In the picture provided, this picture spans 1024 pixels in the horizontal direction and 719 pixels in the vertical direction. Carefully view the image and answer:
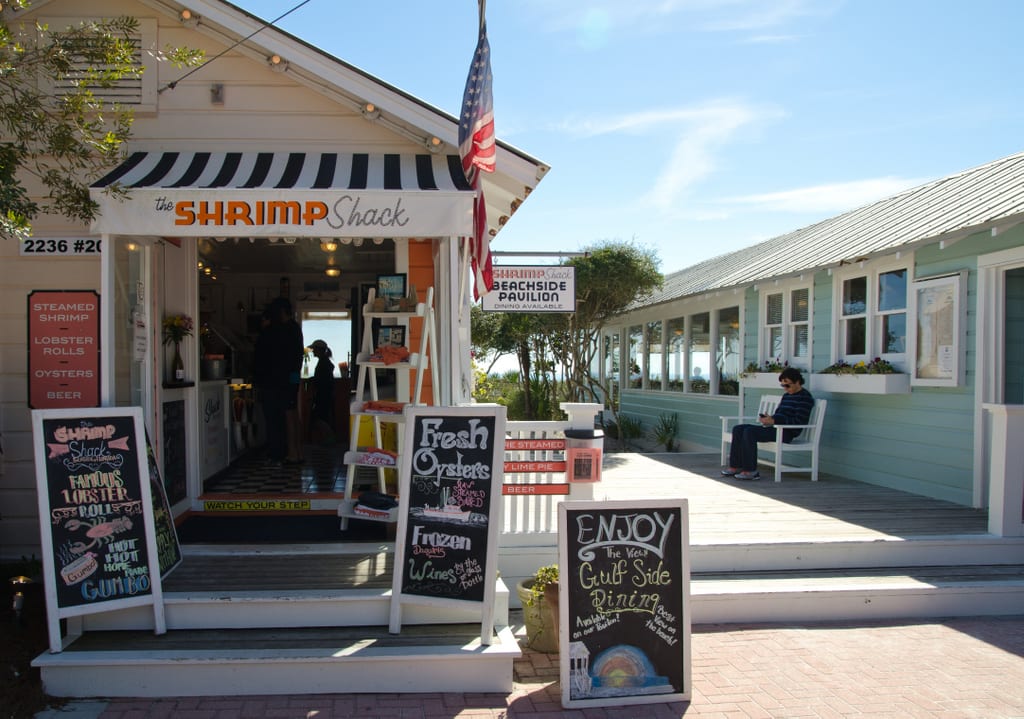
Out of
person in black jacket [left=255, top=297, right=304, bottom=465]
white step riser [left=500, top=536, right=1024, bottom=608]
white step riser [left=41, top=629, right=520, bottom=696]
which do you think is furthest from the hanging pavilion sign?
white step riser [left=41, top=629, right=520, bottom=696]

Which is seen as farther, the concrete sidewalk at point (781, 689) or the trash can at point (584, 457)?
the trash can at point (584, 457)

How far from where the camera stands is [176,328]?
19.1 feet

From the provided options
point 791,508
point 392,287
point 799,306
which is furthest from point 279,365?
point 799,306

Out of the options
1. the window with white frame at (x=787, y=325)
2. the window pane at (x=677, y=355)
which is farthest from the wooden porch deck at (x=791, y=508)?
the window pane at (x=677, y=355)

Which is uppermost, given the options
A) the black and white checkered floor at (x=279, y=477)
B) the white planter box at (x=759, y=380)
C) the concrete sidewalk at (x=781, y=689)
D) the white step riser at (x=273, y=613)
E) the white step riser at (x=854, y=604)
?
the white planter box at (x=759, y=380)

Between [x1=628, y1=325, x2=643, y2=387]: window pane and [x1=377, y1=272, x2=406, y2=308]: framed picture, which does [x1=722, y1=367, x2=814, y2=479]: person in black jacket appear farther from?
[x1=628, y1=325, x2=643, y2=387]: window pane

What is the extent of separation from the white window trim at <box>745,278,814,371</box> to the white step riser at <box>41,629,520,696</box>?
709 cm

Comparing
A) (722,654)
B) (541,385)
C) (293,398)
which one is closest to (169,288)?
(293,398)

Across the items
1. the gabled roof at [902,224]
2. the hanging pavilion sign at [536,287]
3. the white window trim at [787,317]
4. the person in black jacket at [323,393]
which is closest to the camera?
the gabled roof at [902,224]

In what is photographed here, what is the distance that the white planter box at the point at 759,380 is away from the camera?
9.80 metres

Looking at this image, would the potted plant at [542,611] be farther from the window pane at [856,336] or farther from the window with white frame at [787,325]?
the window with white frame at [787,325]

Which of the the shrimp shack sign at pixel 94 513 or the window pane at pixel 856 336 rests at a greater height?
the window pane at pixel 856 336

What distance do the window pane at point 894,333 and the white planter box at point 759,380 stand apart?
178 cm

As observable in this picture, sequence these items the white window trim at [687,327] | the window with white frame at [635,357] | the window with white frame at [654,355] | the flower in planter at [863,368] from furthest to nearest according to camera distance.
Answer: the window with white frame at [635,357] → the window with white frame at [654,355] → the white window trim at [687,327] → the flower in planter at [863,368]
